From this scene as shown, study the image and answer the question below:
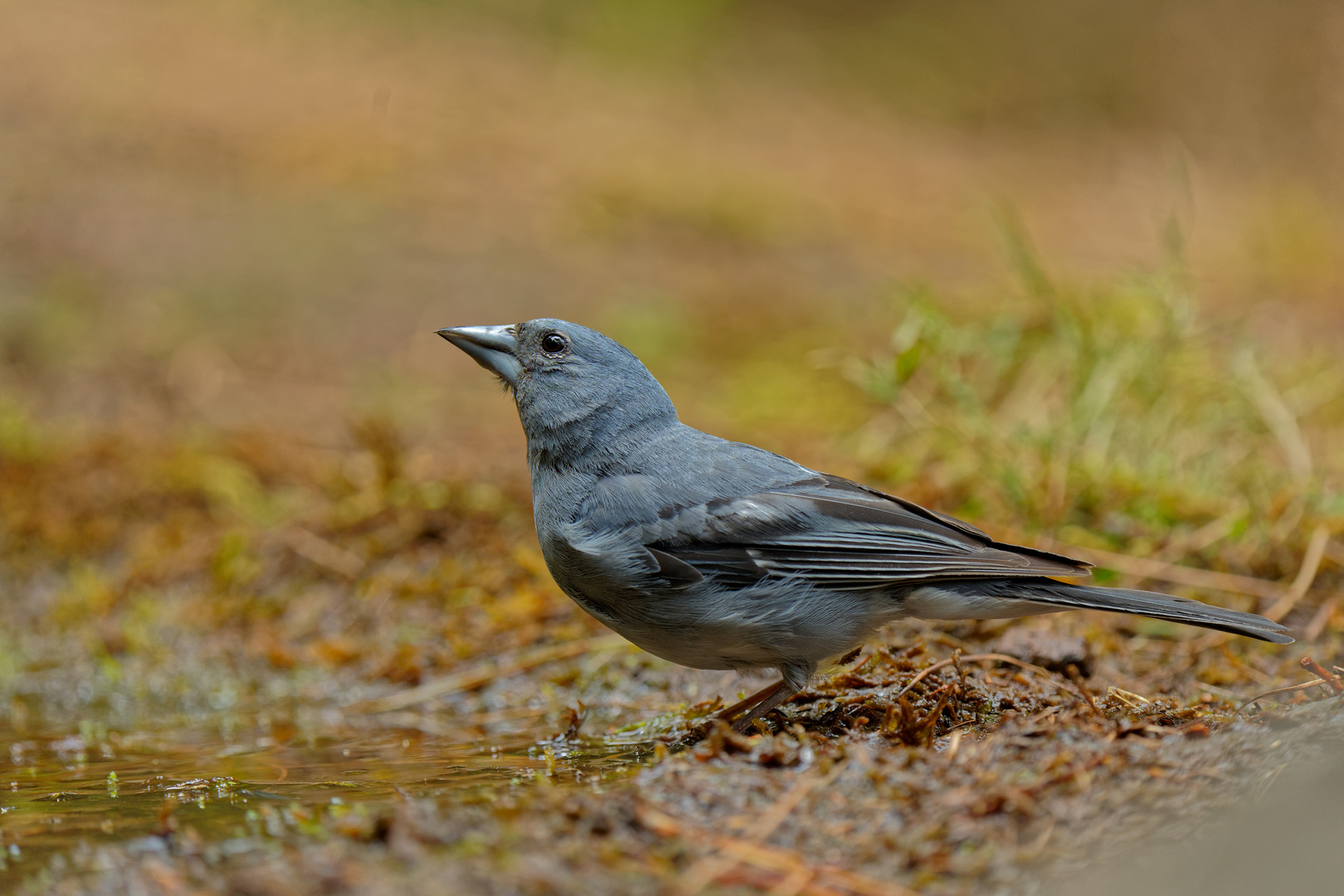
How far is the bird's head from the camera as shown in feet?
12.5

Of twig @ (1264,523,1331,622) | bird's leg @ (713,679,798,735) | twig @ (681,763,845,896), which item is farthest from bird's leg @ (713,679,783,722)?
twig @ (1264,523,1331,622)

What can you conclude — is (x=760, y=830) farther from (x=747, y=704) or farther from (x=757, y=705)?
(x=747, y=704)

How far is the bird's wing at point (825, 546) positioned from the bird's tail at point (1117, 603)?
67 millimetres

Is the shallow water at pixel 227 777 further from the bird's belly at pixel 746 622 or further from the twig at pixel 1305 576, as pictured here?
the twig at pixel 1305 576

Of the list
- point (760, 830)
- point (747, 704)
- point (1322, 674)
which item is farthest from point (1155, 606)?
point (760, 830)

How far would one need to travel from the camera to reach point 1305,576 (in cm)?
458

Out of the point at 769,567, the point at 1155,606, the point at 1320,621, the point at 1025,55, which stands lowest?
the point at 1320,621

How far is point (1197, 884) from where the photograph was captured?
1937 millimetres

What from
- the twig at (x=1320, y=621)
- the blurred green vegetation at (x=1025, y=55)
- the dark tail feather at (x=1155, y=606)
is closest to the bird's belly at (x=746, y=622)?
the dark tail feather at (x=1155, y=606)

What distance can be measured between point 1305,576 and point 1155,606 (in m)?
1.96

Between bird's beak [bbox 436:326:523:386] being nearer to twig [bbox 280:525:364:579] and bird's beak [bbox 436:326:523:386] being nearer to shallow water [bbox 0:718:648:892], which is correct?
shallow water [bbox 0:718:648:892]

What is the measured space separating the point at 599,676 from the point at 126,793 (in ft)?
5.97

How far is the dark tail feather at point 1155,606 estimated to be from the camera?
9.88 ft

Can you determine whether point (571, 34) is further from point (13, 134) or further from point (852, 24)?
point (13, 134)
